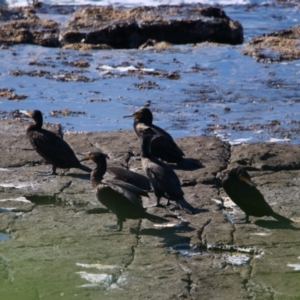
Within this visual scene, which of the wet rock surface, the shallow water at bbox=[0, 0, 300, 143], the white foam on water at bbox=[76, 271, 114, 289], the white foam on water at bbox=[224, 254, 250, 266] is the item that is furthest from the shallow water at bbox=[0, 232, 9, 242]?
the shallow water at bbox=[0, 0, 300, 143]

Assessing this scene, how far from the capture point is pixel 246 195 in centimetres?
771

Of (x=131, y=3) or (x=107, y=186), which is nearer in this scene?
(x=107, y=186)

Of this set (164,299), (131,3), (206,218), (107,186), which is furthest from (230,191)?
(131,3)

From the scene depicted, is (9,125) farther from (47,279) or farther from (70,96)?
(47,279)

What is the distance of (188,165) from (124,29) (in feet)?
27.5

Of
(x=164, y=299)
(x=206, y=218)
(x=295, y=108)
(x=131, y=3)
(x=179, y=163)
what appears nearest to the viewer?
(x=164, y=299)

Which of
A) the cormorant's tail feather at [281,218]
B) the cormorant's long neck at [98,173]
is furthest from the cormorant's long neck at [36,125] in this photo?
the cormorant's tail feather at [281,218]

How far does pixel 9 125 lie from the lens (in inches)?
428

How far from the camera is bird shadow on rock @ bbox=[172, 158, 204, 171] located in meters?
9.32

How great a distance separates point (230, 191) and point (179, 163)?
1.66m

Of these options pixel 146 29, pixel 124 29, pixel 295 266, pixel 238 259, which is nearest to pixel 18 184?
pixel 238 259

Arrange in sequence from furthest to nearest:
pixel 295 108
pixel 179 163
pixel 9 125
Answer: pixel 295 108, pixel 9 125, pixel 179 163

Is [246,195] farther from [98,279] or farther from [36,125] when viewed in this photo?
[36,125]

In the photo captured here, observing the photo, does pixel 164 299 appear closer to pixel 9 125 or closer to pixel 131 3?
pixel 9 125
